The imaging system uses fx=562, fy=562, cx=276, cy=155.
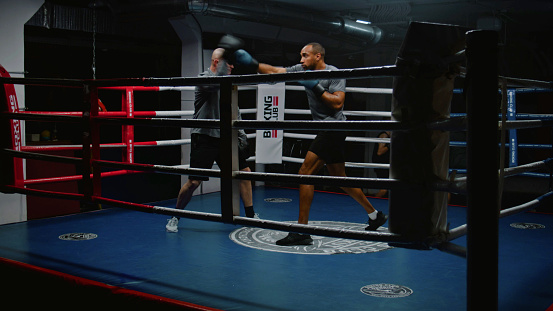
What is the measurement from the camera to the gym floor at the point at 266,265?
2510 mm

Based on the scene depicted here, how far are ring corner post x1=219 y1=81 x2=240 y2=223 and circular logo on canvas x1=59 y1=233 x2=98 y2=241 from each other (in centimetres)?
Result: 182

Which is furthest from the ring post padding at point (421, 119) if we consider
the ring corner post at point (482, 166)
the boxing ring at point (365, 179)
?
the ring corner post at point (482, 166)

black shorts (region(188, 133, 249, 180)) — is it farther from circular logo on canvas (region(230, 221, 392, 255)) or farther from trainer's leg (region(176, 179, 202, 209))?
circular logo on canvas (region(230, 221, 392, 255))

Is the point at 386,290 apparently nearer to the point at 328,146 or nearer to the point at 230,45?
the point at 328,146

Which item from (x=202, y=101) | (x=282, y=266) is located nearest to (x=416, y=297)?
(x=282, y=266)

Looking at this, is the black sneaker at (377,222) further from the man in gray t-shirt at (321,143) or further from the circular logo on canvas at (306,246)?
the circular logo on canvas at (306,246)

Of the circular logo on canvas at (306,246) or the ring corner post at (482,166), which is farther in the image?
the circular logo on canvas at (306,246)

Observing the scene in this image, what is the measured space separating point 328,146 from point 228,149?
5.45ft

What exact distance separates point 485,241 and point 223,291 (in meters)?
1.34

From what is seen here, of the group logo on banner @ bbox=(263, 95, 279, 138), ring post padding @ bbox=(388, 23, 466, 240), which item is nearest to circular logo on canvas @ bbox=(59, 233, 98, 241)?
logo on banner @ bbox=(263, 95, 279, 138)

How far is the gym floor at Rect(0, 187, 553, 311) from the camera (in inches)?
98.8

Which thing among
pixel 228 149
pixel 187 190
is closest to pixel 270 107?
pixel 187 190

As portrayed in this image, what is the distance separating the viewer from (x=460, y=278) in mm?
2838

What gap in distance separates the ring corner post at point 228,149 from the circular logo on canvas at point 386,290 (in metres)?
0.77
